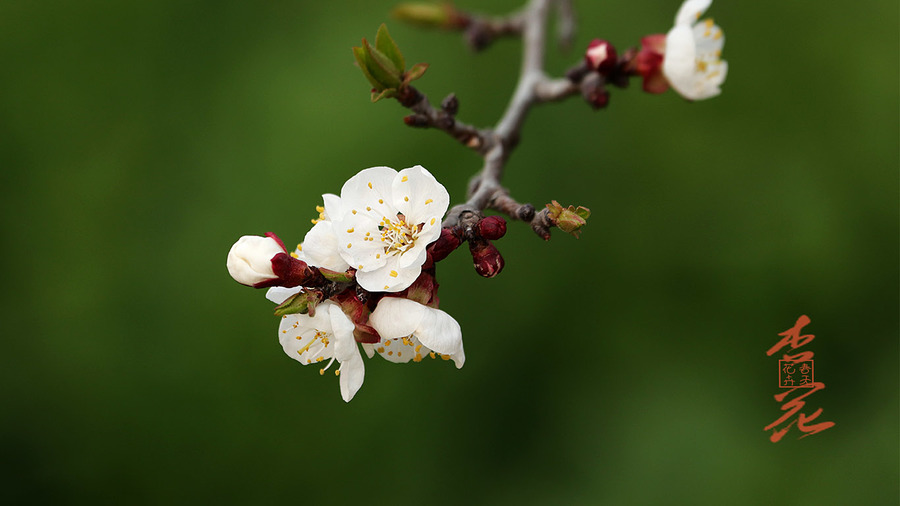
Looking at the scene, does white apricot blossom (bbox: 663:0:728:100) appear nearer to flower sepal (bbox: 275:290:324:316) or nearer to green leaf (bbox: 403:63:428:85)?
green leaf (bbox: 403:63:428:85)

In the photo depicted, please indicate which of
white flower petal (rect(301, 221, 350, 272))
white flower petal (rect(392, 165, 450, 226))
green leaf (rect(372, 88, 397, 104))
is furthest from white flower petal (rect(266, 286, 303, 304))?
green leaf (rect(372, 88, 397, 104))

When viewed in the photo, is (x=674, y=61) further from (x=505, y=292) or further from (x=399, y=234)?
(x=505, y=292)

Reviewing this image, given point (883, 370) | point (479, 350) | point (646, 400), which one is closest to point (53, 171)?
point (479, 350)

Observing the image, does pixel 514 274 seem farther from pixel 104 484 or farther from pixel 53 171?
pixel 53 171

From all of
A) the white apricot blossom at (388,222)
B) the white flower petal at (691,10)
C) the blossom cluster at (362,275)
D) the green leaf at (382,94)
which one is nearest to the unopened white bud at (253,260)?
the blossom cluster at (362,275)
